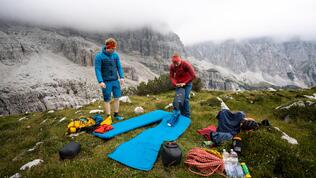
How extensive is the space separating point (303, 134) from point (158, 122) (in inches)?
272

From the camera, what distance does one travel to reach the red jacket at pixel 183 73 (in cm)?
982

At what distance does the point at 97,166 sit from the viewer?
5445mm

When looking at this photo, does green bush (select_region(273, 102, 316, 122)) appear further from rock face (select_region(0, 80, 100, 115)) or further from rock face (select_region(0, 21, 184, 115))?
rock face (select_region(0, 80, 100, 115))

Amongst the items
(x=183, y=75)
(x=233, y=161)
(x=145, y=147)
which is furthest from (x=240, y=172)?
(x=183, y=75)

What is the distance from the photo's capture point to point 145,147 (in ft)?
21.8

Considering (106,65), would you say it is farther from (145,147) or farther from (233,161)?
(233,161)

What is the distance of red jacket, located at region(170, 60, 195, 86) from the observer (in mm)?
9820

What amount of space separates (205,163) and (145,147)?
7.87ft

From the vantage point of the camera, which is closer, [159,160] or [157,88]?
[159,160]

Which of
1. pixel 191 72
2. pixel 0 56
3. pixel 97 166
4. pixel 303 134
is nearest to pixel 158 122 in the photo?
pixel 191 72

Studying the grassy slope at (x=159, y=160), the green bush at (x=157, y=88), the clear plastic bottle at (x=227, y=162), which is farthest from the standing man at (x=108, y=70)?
the green bush at (x=157, y=88)

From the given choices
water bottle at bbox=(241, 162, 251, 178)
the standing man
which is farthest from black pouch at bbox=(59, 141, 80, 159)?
water bottle at bbox=(241, 162, 251, 178)

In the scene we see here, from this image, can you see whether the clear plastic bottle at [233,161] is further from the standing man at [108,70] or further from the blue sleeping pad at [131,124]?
Result: the standing man at [108,70]

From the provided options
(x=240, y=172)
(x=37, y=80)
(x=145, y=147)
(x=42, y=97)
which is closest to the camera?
(x=240, y=172)
